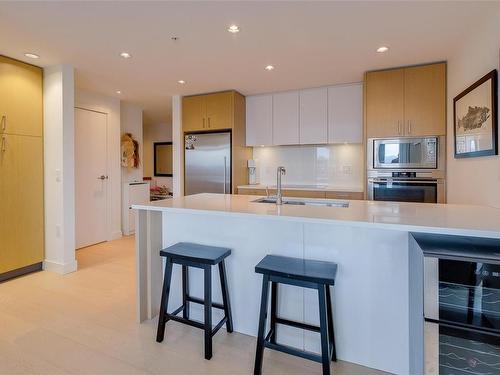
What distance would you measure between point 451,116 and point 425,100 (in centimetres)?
35

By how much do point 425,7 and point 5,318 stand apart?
3986mm

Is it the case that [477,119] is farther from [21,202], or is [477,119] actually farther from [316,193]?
[21,202]

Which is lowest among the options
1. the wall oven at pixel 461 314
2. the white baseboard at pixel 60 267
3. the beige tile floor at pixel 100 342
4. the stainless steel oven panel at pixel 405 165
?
the beige tile floor at pixel 100 342

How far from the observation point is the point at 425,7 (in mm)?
2084

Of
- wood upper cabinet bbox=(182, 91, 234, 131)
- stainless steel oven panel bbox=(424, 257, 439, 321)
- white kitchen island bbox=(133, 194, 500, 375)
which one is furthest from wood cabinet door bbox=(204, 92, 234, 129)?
stainless steel oven panel bbox=(424, 257, 439, 321)

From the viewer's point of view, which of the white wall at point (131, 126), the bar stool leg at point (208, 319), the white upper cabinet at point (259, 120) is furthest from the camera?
Answer: the white wall at point (131, 126)

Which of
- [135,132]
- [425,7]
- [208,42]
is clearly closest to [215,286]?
[208,42]

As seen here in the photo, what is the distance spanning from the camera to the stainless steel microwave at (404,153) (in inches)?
129

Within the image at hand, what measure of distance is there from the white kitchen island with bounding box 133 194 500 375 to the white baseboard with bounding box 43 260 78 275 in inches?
63.3

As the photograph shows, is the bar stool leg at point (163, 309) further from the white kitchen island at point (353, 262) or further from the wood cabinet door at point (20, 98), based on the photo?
the wood cabinet door at point (20, 98)

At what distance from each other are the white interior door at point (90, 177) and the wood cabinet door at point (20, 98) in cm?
90

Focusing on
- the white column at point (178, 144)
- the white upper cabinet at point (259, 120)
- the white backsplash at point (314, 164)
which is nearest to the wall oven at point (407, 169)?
the white backsplash at point (314, 164)

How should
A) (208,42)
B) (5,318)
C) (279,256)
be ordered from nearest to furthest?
1. (279,256)
2. (5,318)
3. (208,42)

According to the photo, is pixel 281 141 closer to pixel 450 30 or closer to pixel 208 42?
pixel 208 42
